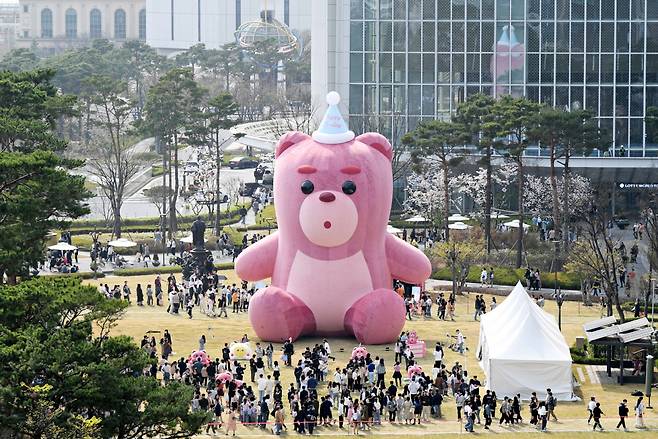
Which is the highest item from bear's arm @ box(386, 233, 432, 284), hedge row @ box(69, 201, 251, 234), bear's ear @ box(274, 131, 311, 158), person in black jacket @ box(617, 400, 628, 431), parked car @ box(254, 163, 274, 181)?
bear's ear @ box(274, 131, 311, 158)

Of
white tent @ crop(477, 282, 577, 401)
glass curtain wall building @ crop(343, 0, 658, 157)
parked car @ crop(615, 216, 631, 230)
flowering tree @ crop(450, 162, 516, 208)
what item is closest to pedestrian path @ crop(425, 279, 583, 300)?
flowering tree @ crop(450, 162, 516, 208)

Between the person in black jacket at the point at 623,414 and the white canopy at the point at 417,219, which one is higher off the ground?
the white canopy at the point at 417,219

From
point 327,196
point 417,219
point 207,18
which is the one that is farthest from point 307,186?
point 207,18

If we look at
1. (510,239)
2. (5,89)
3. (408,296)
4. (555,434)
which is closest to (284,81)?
(510,239)

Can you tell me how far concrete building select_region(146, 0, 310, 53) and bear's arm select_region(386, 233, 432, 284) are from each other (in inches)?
5007

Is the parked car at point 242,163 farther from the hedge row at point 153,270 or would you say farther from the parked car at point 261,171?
the hedge row at point 153,270

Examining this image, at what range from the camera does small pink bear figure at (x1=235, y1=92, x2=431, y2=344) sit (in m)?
46.9

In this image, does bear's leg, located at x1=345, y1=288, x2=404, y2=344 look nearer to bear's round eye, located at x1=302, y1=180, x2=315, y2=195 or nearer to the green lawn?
the green lawn

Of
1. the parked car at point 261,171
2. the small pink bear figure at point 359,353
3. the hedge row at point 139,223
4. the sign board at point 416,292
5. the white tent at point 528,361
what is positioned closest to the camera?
the white tent at point 528,361

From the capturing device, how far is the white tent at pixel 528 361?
41.5 m

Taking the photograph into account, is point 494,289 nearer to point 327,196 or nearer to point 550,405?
point 327,196

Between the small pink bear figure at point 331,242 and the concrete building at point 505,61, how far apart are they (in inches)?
1343

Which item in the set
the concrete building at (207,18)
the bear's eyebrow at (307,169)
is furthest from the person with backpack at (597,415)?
the concrete building at (207,18)

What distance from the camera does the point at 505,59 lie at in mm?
84875
